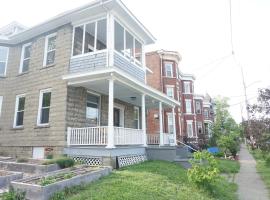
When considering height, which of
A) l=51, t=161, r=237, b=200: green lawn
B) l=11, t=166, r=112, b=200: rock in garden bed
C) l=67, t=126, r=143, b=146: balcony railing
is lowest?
l=51, t=161, r=237, b=200: green lawn

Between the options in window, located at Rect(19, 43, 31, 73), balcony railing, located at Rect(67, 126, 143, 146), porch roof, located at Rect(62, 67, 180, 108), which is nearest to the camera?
balcony railing, located at Rect(67, 126, 143, 146)

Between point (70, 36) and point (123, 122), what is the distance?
6487 millimetres

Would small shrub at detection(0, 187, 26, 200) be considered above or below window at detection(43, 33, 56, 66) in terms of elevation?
below

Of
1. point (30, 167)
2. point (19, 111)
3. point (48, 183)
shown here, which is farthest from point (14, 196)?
point (19, 111)

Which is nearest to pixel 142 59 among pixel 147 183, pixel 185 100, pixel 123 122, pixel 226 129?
pixel 123 122

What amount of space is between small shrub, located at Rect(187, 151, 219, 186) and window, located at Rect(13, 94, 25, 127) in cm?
1005

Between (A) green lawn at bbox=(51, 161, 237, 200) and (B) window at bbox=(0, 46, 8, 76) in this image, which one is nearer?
(A) green lawn at bbox=(51, 161, 237, 200)

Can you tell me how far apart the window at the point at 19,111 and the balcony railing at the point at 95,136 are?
434cm

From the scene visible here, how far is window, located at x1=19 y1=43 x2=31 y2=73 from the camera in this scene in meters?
14.9

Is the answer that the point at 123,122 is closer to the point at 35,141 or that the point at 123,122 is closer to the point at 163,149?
the point at 163,149

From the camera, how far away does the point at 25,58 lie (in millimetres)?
15086

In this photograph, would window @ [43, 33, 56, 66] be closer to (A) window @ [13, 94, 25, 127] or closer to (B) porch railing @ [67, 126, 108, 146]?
(A) window @ [13, 94, 25, 127]

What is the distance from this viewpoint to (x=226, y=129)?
42.0 metres

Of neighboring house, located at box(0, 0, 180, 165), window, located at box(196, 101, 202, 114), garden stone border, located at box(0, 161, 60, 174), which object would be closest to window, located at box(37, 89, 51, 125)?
neighboring house, located at box(0, 0, 180, 165)
